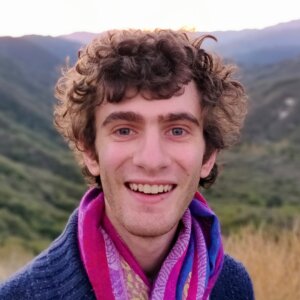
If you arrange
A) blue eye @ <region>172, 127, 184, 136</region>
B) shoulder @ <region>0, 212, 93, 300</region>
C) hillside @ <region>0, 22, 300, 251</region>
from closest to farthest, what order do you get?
1. shoulder @ <region>0, 212, 93, 300</region>
2. blue eye @ <region>172, 127, 184, 136</region>
3. hillside @ <region>0, 22, 300, 251</region>

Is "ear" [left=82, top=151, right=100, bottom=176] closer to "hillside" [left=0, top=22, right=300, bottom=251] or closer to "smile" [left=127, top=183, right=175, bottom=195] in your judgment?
"smile" [left=127, top=183, right=175, bottom=195]

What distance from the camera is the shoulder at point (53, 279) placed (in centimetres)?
231

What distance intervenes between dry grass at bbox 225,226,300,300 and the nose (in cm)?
333

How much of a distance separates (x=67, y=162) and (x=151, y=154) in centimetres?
5134

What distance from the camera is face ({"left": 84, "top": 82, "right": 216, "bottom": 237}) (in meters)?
2.36

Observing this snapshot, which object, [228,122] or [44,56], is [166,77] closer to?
[228,122]

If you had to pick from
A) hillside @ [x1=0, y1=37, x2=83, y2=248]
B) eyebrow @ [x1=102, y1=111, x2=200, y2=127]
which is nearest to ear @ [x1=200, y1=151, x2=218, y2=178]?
eyebrow @ [x1=102, y1=111, x2=200, y2=127]

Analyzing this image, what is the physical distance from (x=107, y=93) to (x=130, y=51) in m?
0.19

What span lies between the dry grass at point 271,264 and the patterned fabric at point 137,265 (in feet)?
9.55

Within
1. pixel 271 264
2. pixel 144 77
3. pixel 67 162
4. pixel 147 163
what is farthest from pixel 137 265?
pixel 67 162

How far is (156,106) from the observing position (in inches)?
94.0

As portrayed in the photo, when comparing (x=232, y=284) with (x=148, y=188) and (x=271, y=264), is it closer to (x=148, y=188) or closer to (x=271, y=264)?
(x=148, y=188)

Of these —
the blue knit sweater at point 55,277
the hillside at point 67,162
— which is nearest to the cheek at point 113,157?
the blue knit sweater at point 55,277

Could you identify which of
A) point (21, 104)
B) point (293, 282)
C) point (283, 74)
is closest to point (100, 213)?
point (293, 282)
